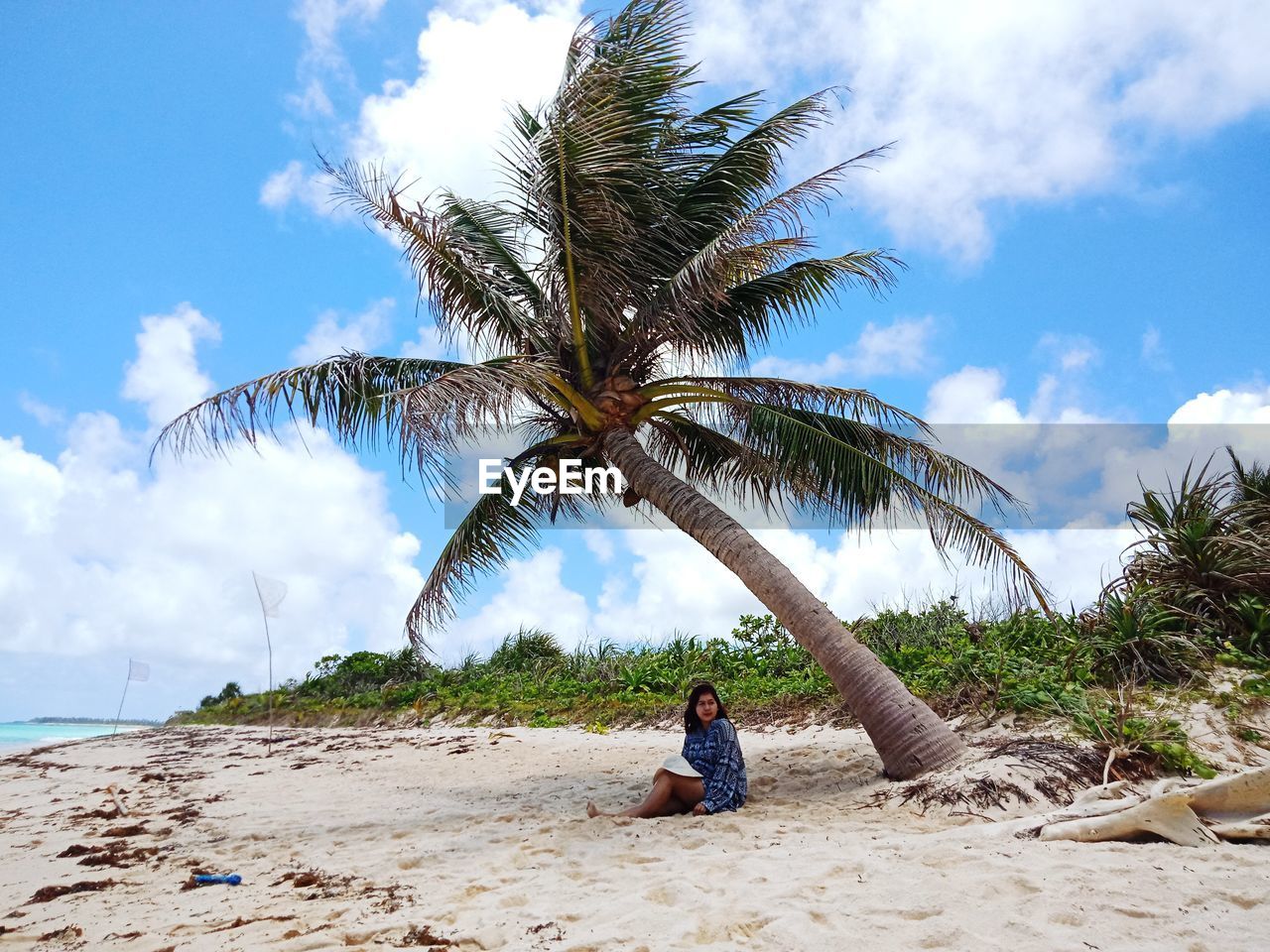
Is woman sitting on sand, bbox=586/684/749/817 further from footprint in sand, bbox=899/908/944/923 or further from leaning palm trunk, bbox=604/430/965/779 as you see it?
footprint in sand, bbox=899/908/944/923

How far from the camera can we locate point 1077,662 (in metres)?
8.65

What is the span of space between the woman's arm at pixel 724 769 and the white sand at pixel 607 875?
0.24 meters

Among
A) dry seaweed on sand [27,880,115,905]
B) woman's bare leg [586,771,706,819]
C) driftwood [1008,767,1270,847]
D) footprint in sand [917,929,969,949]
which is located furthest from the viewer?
woman's bare leg [586,771,706,819]

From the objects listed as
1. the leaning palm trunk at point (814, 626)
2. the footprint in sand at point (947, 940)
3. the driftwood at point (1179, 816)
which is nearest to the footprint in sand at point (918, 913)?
the footprint in sand at point (947, 940)

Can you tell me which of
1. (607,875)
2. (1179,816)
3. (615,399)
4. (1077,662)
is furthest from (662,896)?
(1077,662)

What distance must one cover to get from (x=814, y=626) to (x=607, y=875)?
11.2 feet

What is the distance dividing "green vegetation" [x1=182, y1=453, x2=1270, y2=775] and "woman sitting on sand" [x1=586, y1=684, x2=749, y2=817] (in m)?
2.84

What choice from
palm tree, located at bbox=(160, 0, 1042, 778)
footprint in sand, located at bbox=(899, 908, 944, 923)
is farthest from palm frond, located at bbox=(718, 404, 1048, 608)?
footprint in sand, located at bbox=(899, 908, 944, 923)

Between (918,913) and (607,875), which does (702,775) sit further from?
(918,913)

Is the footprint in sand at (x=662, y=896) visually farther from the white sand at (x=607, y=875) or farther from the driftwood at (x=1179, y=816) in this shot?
the driftwood at (x=1179, y=816)

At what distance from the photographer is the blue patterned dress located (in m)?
6.48

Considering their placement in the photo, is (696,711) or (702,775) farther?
(696,711)

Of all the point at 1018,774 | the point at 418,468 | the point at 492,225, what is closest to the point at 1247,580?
the point at 1018,774

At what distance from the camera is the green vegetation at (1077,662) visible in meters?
7.44
